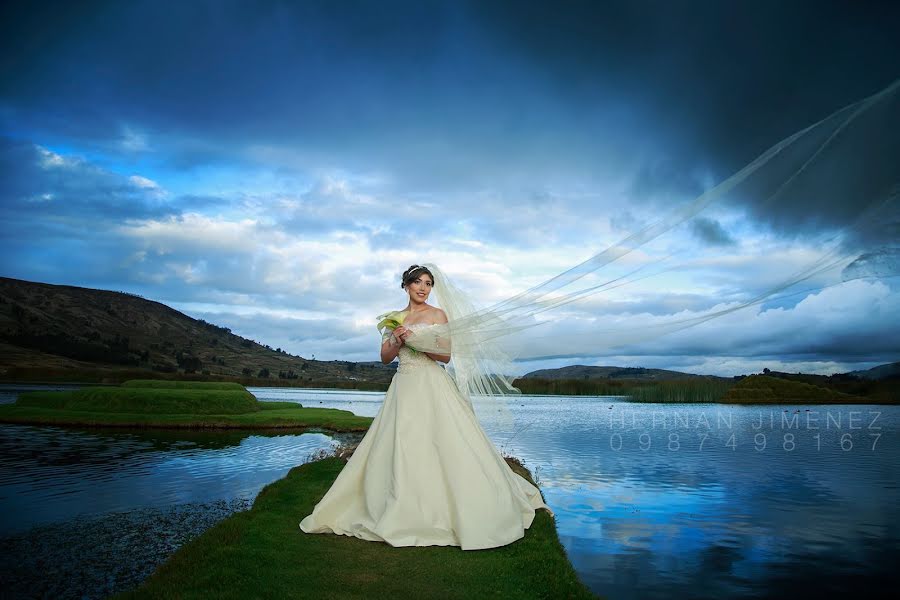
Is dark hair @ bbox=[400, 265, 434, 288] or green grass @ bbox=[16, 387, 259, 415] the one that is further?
green grass @ bbox=[16, 387, 259, 415]

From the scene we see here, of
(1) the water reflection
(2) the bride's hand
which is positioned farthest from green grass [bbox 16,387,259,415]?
(2) the bride's hand

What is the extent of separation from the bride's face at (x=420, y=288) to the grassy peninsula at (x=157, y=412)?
67.1 ft

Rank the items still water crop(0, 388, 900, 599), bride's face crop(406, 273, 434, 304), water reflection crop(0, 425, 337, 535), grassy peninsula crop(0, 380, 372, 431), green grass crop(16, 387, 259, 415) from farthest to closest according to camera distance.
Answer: green grass crop(16, 387, 259, 415), grassy peninsula crop(0, 380, 372, 431), water reflection crop(0, 425, 337, 535), still water crop(0, 388, 900, 599), bride's face crop(406, 273, 434, 304)

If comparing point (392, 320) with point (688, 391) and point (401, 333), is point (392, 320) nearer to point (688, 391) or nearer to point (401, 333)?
point (401, 333)

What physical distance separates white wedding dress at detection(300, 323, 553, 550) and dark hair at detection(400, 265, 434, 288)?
684 mm

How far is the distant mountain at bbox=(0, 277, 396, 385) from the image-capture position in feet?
Answer: 309

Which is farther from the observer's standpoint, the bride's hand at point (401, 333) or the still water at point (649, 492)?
the still water at point (649, 492)

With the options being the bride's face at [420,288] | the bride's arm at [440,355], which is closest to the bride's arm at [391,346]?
the bride's arm at [440,355]

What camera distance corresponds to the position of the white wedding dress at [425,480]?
22.1 feet

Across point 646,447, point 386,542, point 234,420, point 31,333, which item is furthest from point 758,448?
point 31,333

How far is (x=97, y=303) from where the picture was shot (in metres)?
129

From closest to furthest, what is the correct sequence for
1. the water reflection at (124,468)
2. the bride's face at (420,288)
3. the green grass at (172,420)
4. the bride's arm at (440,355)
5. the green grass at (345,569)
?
the green grass at (345,569), the bride's arm at (440,355), the bride's face at (420,288), the water reflection at (124,468), the green grass at (172,420)

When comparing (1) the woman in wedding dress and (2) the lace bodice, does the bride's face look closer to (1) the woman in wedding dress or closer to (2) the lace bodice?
(1) the woman in wedding dress

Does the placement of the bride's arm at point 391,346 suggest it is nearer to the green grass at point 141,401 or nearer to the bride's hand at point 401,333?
the bride's hand at point 401,333
